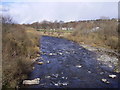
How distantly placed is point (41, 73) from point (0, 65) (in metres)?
3.23

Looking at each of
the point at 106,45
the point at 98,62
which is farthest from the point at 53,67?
the point at 106,45

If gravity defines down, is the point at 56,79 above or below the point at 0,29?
below

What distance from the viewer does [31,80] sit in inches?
364

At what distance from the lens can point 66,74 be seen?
10680mm

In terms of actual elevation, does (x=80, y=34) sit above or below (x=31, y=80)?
above

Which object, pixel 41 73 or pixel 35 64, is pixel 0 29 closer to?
pixel 35 64

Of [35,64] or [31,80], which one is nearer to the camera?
[31,80]

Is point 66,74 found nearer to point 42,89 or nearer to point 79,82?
point 79,82

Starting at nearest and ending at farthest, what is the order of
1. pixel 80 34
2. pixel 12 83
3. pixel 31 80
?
pixel 12 83, pixel 31 80, pixel 80 34

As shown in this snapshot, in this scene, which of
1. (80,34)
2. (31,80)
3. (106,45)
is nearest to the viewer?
(31,80)

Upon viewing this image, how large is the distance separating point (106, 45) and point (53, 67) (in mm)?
11795

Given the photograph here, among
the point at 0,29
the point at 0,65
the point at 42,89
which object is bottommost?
the point at 42,89

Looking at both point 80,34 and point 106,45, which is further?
point 80,34

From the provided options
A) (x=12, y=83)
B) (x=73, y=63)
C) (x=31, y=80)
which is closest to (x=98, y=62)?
(x=73, y=63)
